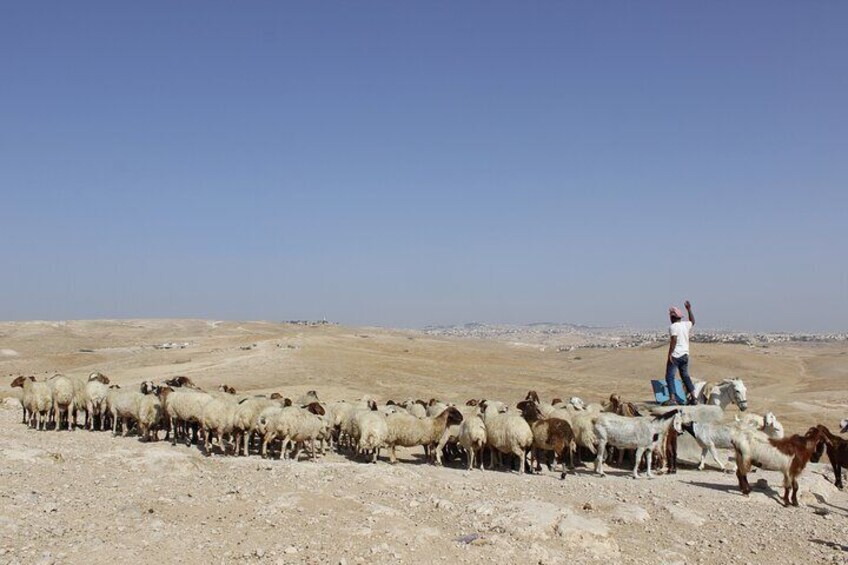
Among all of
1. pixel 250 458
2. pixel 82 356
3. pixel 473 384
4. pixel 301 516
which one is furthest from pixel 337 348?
pixel 301 516

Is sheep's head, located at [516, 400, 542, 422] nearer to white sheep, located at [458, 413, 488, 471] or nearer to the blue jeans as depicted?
white sheep, located at [458, 413, 488, 471]

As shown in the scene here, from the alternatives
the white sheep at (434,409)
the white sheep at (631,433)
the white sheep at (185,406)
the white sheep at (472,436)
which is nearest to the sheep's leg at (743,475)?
the white sheep at (631,433)

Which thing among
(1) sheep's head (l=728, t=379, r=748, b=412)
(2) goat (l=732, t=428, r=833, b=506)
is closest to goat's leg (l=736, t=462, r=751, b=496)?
(2) goat (l=732, t=428, r=833, b=506)

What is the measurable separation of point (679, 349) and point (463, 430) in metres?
8.21

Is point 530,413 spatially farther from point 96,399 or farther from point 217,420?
point 96,399

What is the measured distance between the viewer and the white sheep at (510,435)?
44.8 feet

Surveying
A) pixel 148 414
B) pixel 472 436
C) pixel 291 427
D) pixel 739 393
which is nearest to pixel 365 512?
pixel 472 436

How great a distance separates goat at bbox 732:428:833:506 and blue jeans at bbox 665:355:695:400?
262 inches

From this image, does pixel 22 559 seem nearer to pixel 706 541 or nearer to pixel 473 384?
pixel 706 541

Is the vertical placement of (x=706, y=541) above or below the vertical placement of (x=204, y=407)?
below

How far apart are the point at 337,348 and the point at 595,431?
107 feet

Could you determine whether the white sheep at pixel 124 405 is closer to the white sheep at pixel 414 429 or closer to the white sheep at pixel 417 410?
the white sheep at pixel 414 429

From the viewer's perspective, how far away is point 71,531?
8.34m

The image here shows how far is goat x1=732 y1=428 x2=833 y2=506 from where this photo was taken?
1161 centimetres
